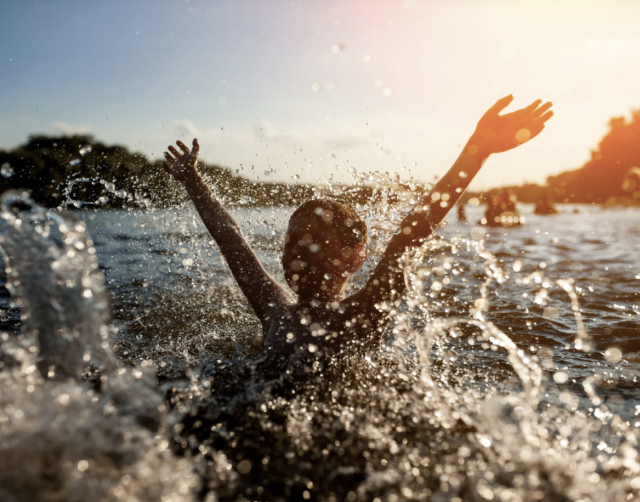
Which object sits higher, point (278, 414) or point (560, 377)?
point (278, 414)

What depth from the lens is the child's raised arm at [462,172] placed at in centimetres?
262

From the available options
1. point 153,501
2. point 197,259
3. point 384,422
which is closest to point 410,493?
point 384,422

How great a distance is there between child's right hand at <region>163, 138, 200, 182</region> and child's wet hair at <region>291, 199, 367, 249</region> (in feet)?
3.53

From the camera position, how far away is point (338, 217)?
323cm

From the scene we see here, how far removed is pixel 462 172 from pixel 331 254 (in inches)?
42.2

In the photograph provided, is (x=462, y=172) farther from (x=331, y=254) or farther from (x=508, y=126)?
(x=331, y=254)

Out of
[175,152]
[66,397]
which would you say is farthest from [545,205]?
[66,397]

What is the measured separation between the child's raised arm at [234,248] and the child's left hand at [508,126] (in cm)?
184

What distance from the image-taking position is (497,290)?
254 inches

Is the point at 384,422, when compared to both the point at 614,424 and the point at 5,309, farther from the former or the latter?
the point at 5,309

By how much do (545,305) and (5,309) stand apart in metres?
6.73

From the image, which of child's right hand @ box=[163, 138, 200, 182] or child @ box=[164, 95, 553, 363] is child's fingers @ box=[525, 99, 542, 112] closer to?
child @ box=[164, 95, 553, 363]

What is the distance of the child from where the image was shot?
2639 millimetres

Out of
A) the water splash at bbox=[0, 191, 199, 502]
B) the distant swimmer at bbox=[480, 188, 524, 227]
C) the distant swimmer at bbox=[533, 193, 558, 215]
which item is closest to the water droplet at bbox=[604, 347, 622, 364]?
the water splash at bbox=[0, 191, 199, 502]
